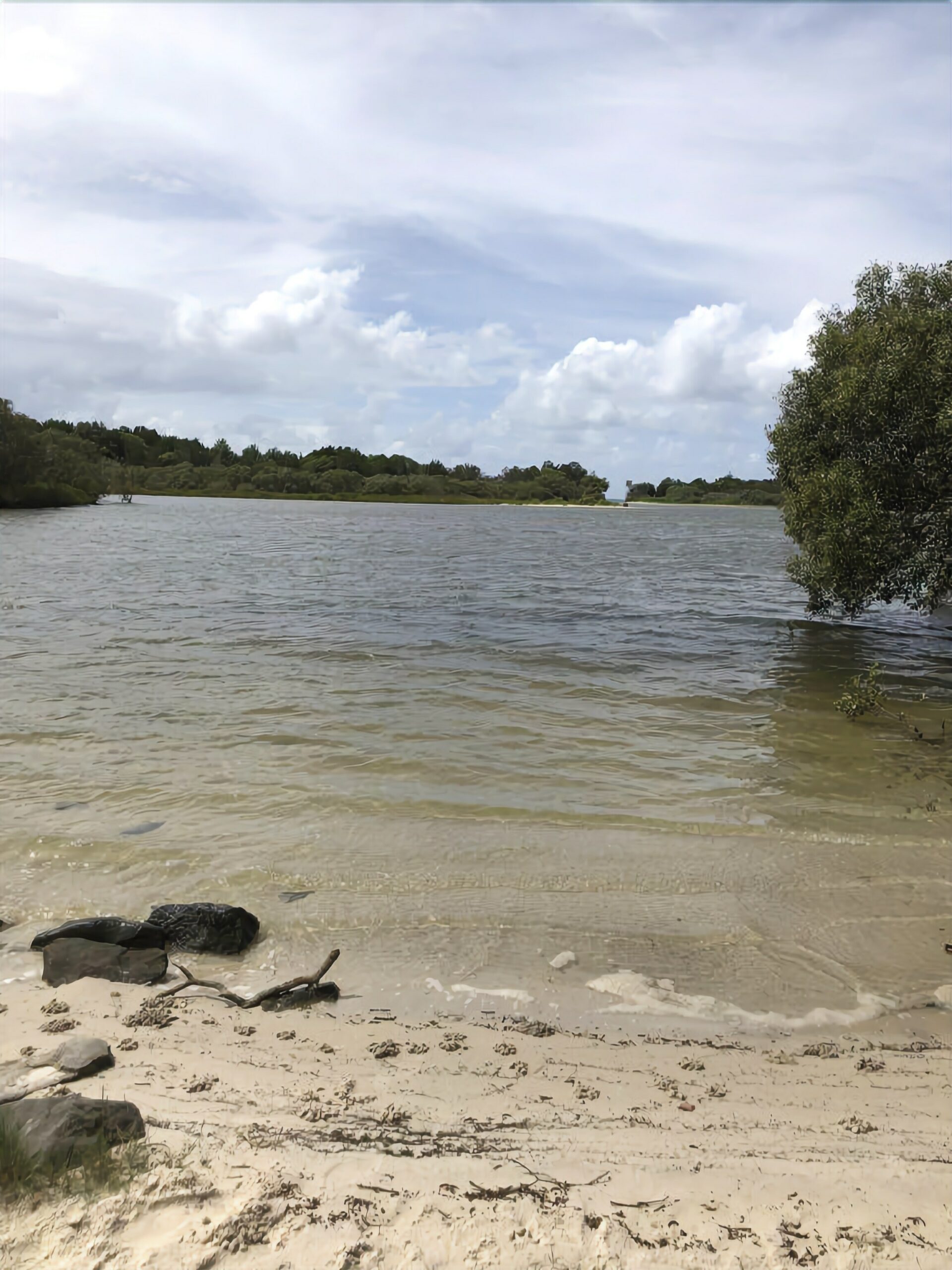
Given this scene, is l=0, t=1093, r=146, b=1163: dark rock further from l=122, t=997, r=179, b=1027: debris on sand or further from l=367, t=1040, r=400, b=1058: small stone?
l=367, t=1040, r=400, b=1058: small stone

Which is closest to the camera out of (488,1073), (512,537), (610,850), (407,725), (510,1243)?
(510,1243)

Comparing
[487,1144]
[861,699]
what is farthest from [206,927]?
[861,699]

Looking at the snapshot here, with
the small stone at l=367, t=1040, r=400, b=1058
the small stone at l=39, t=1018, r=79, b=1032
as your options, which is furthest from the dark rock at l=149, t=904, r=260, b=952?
the small stone at l=367, t=1040, r=400, b=1058

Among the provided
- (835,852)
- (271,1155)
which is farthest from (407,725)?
(271,1155)

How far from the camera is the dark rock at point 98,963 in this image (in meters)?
6.06

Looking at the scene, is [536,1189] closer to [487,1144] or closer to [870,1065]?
[487,1144]

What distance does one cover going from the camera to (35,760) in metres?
11.6

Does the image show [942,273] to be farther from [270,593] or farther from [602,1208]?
[270,593]

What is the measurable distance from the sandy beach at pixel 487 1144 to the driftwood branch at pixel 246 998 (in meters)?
0.10

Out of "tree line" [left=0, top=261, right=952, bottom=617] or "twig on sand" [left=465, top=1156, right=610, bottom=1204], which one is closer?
"twig on sand" [left=465, top=1156, right=610, bottom=1204]

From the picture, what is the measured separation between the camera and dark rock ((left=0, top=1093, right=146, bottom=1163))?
12.0 feet

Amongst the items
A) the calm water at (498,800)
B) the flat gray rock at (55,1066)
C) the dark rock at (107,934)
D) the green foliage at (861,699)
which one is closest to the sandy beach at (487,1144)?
the flat gray rock at (55,1066)

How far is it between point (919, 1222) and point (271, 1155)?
9.73 ft

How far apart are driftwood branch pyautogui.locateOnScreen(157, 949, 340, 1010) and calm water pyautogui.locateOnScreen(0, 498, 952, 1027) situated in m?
0.30
